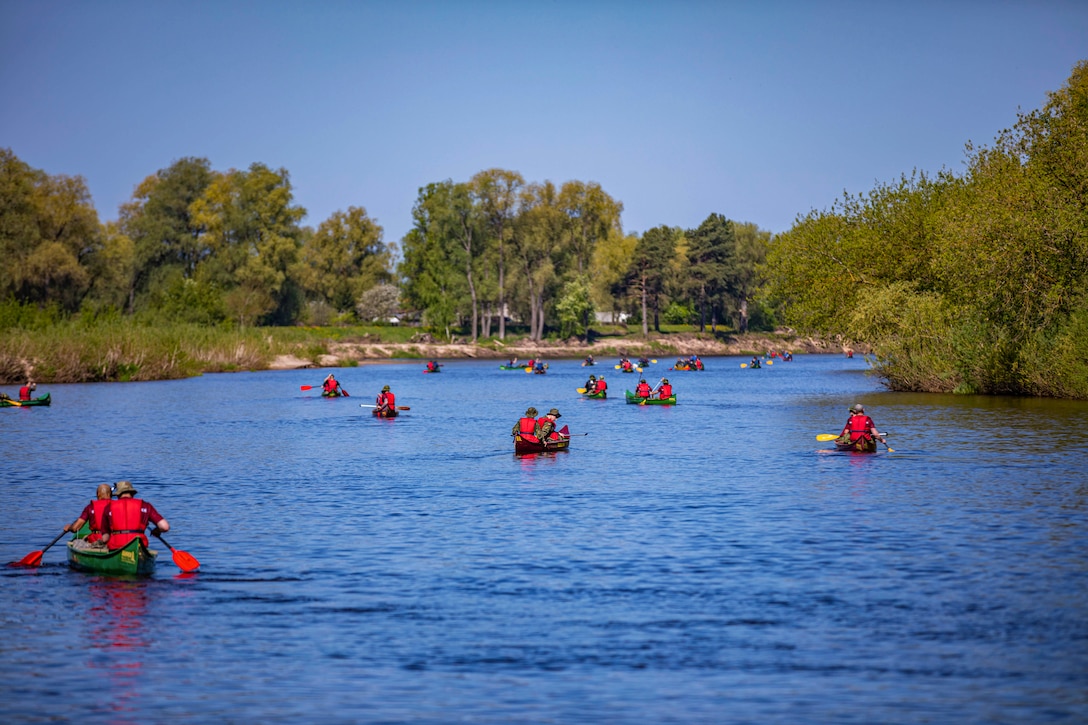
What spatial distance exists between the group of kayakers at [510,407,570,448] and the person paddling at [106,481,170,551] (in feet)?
65.2

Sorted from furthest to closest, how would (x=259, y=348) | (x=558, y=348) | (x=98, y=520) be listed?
1. (x=558, y=348)
2. (x=259, y=348)
3. (x=98, y=520)

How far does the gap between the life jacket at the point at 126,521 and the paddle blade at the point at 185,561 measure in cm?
68

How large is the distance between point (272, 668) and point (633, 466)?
2392cm

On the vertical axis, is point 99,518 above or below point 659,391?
below

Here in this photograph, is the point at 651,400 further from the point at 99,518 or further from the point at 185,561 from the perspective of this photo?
the point at 99,518

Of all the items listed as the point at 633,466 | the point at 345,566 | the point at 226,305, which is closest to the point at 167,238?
the point at 226,305

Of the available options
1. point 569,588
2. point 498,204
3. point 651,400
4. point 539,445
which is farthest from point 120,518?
point 498,204

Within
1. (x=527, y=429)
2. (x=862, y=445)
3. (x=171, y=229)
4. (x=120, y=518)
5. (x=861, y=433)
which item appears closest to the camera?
(x=120, y=518)

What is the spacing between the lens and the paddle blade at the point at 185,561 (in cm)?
2131

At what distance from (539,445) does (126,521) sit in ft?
71.4

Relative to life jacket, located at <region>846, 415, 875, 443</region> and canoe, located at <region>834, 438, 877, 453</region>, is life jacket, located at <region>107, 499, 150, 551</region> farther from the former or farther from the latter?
canoe, located at <region>834, 438, 877, 453</region>

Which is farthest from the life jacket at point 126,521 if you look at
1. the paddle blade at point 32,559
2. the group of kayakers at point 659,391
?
the group of kayakers at point 659,391

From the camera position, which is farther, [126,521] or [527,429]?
[527,429]

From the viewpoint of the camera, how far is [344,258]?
166125mm
